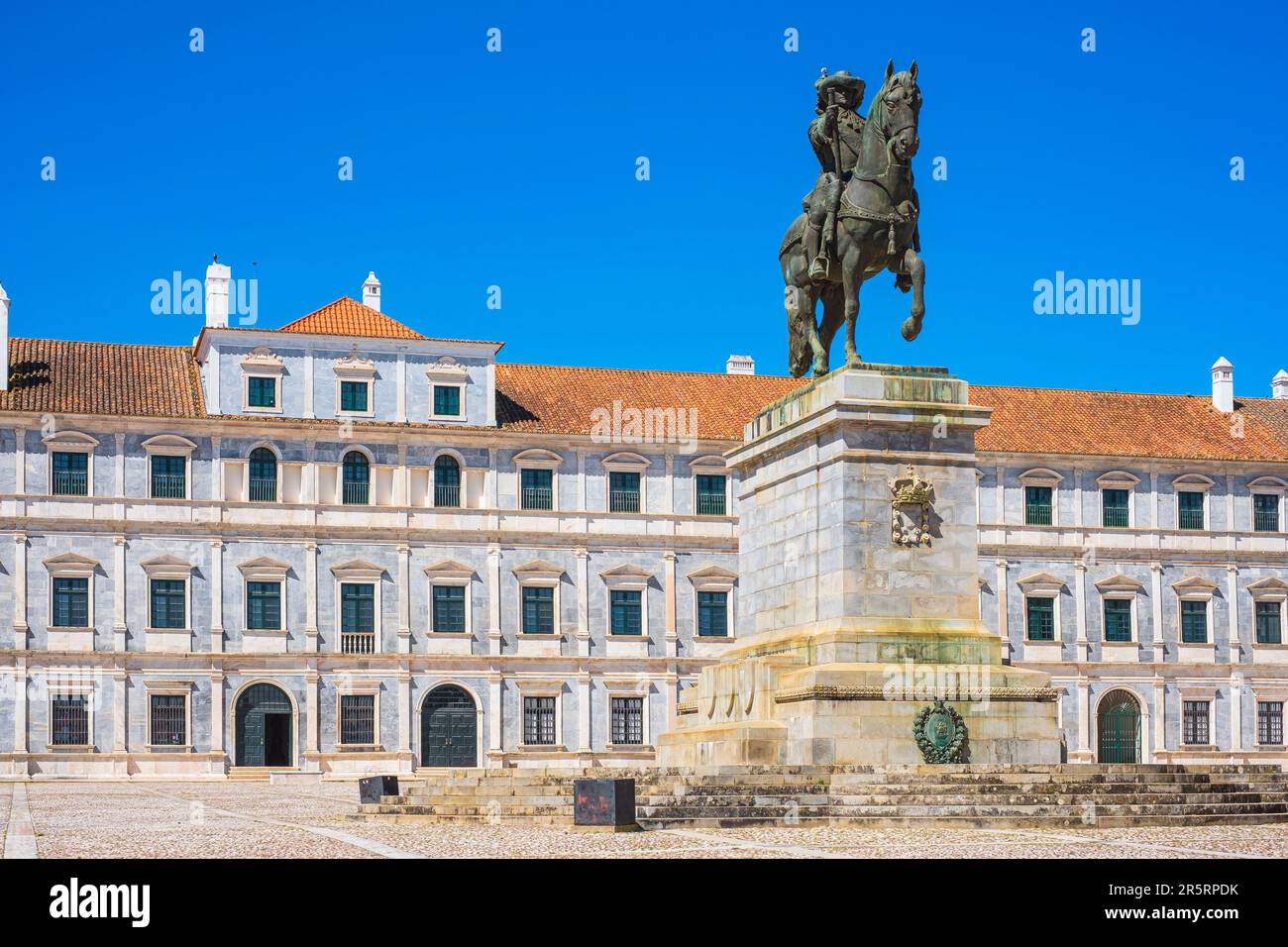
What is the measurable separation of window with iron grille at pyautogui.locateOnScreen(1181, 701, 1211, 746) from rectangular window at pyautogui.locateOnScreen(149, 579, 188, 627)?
30273 mm

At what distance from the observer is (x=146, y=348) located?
5647 centimetres

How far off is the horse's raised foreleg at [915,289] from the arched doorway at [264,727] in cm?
3221

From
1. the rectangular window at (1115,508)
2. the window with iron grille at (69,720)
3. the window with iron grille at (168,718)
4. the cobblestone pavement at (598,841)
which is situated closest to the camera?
the cobblestone pavement at (598,841)

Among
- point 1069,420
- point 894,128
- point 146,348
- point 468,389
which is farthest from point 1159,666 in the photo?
point 894,128

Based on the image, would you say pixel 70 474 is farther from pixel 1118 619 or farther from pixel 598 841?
pixel 598 841

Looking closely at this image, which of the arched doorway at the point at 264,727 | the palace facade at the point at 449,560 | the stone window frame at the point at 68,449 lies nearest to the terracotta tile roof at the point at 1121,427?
the palace facade at the point at 449,560

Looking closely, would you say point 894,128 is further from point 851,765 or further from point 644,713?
point 644,713

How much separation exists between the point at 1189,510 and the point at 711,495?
50.9 feet

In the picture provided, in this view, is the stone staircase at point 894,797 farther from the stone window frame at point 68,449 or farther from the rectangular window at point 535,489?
the rectangular window at point 535,489

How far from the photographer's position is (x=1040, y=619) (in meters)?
58.8

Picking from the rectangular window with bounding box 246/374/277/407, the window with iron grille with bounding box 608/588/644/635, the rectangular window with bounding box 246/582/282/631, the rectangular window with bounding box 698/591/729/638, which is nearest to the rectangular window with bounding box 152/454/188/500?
the rectangular window with bounding box 246/374/277/407

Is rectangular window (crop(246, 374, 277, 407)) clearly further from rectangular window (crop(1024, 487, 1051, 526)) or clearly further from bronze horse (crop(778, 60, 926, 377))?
bronze horse (crop(778, 60, 926, 377))

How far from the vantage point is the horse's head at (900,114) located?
2405 cm

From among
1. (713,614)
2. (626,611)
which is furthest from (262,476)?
(713,614)
